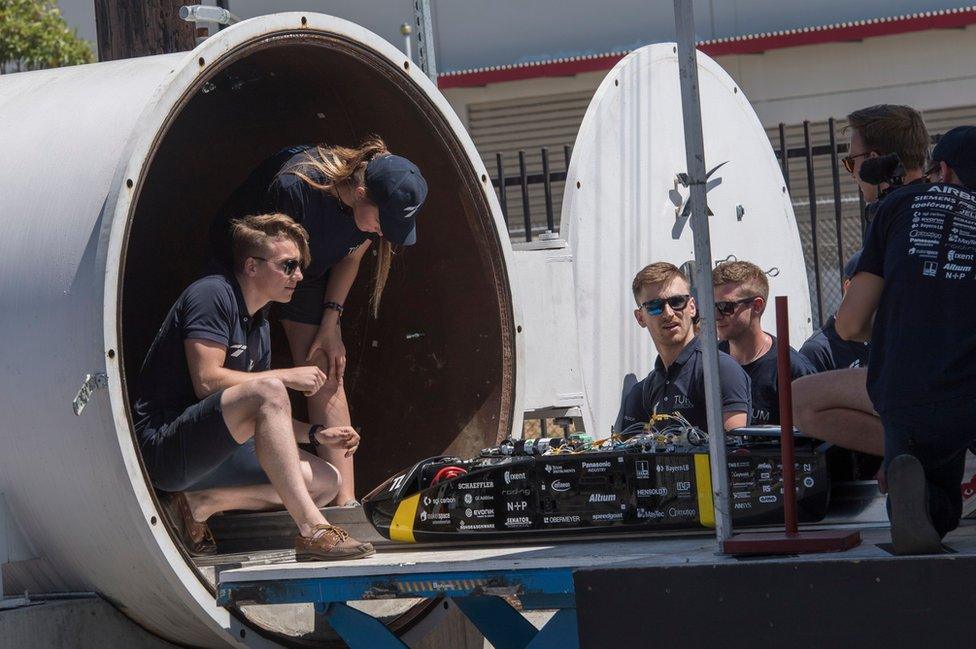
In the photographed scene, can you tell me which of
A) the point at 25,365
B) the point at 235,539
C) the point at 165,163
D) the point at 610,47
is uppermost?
the point at 610,47

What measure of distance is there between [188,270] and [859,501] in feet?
11.4

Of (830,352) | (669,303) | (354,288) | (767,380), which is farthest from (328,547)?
(830,352)

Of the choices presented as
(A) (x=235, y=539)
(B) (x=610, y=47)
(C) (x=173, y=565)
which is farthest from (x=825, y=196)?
(C) (x=173, y=565)

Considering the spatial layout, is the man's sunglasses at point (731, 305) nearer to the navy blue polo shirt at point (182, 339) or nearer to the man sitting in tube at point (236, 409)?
the man sitting in tube at point (236, 409)

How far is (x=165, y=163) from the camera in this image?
6.39m

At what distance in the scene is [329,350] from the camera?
19.3 feet

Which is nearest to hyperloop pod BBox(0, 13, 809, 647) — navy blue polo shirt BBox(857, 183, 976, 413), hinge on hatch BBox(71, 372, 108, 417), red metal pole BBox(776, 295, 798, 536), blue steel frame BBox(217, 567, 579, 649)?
hinge on hatch BBox(71, 372, 108, 417)

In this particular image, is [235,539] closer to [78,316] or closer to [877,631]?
[78,316]

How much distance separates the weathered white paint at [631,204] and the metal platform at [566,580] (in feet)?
7.08

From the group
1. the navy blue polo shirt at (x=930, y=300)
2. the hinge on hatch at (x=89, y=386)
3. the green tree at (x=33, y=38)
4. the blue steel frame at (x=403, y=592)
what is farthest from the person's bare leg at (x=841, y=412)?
the green tree at (x=33, y=38)

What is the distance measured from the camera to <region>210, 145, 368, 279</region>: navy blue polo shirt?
554 centimetres

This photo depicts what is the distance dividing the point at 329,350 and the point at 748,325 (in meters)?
1.85

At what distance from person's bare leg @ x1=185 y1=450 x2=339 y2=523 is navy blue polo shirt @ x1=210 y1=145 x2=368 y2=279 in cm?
87

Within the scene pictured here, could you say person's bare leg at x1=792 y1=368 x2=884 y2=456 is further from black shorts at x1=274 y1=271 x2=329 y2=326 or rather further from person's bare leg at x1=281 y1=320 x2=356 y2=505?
black shorts at x1=274 y1=271 x2=329 y2=326
